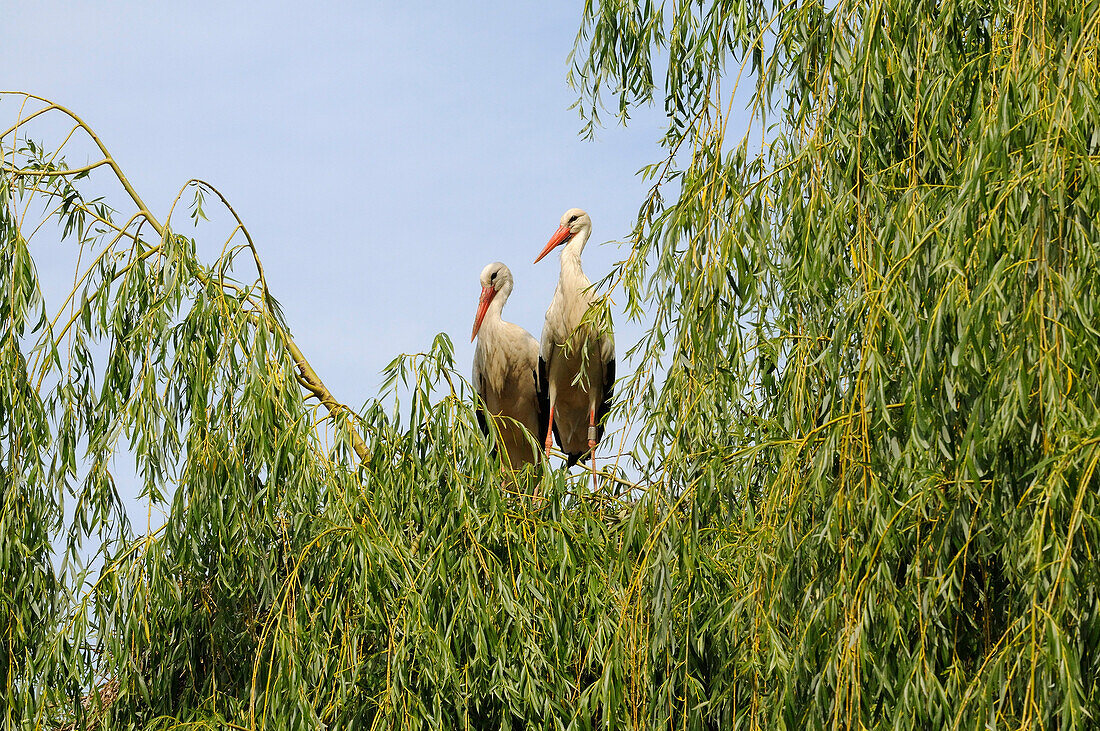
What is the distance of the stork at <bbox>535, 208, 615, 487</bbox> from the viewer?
6.89 metres

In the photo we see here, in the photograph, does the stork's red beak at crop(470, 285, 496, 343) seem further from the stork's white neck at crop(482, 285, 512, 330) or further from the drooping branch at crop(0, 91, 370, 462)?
the drooping branch at crop(0, 91, 370, 462)

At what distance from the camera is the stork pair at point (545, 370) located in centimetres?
706

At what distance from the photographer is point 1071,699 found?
2.34 m

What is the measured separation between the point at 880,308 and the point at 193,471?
1.93 meters

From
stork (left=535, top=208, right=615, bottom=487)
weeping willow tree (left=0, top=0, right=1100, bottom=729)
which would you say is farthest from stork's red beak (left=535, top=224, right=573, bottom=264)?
weeping willow tree (left=0, top=0, right=1100, bottom=729)

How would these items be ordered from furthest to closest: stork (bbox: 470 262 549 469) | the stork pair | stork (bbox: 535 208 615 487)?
stork (bbox: 470 262 549 469), the stork pair, stork (bbox: 535 208 615 487)

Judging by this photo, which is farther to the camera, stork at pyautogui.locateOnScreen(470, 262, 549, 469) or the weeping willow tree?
stork at pyautogui.locateOnScreen(470, 262, 549, 469)

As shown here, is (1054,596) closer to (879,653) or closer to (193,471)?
(879,653)

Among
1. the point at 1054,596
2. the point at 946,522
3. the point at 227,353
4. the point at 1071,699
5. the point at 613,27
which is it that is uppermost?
the point at 613,27

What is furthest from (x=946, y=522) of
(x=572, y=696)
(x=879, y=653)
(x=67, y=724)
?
(x=67, y=724)

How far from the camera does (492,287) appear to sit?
24.8 ft

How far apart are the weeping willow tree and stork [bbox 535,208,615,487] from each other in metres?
2.47

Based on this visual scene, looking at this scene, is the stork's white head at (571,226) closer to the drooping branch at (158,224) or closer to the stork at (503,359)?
the stork at (503,359)

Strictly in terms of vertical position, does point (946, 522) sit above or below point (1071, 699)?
above
